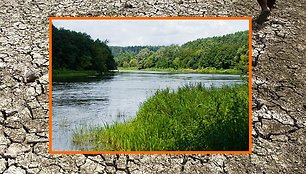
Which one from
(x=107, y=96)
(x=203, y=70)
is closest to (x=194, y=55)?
(x=203, y=70)

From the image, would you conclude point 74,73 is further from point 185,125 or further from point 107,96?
point 185,125

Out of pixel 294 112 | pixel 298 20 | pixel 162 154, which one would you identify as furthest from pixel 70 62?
pixel 298 20

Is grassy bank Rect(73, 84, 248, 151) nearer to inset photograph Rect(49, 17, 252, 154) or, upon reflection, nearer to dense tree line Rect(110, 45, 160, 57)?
inset photograph Rect(49, 17, 252, 154)

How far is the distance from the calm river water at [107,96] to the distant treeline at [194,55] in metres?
0.07

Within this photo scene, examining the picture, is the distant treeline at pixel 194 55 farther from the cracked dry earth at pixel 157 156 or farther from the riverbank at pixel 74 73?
the cracked dry earth at pixel 157 156

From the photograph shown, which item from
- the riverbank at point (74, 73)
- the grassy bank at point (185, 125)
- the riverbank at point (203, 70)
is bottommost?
the grassy bank at point (185, 125)

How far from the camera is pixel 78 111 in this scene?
3.22 m

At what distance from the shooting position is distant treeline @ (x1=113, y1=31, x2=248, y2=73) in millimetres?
3248

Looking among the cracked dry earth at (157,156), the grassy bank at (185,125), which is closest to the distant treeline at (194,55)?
the grassy bank at (185,125)

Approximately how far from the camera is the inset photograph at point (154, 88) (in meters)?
3.21

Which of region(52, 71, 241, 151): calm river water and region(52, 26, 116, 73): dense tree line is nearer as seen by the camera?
region(52, 71, 241, 151): calm river water

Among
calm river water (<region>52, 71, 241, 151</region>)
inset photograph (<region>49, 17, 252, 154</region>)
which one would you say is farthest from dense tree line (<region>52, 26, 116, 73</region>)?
calm river water (<region>52, 71, 241, 151</region>)

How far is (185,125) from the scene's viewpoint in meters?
3.29

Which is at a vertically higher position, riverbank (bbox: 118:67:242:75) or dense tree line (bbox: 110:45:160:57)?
dense tree line (bbox: 110:45:160:57)
